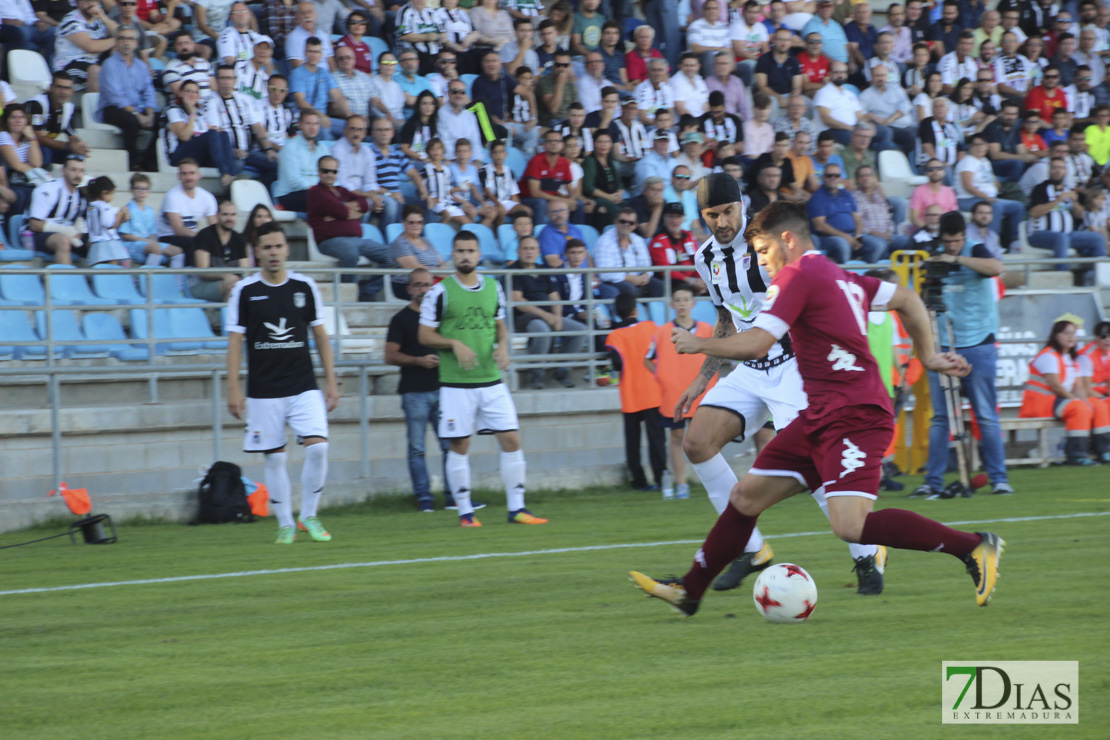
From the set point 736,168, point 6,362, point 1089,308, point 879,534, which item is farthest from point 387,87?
point 879,534

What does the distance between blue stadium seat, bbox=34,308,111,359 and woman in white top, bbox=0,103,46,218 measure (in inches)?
55.7

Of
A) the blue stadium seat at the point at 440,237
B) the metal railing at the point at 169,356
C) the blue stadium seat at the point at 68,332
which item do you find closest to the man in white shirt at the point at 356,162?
the blue stadium seat at the point at 440,237

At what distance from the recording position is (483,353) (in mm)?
11000

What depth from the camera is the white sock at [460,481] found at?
10906 mm

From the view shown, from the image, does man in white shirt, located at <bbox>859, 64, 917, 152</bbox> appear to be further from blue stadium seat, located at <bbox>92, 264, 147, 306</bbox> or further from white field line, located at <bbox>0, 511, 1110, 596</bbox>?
blue stadium seat, located at <bbox>92, 264, 147, 306</bbox>

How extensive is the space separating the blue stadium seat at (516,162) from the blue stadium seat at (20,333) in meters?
6.65

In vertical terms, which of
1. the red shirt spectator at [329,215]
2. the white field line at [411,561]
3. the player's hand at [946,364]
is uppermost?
the red shirt spectator at [329,215]

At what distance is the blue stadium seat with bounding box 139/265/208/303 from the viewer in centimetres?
1291

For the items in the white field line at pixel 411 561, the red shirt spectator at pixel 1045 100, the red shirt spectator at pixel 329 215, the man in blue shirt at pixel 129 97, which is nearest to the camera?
the white field line at pixel 411 561

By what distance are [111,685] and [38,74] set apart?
458 inches

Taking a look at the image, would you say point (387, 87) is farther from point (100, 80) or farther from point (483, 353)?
point (483, 353)

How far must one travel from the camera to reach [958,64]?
22.0 metres

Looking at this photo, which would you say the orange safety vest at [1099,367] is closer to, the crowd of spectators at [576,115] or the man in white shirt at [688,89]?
the crowd of spectators at [576,115]

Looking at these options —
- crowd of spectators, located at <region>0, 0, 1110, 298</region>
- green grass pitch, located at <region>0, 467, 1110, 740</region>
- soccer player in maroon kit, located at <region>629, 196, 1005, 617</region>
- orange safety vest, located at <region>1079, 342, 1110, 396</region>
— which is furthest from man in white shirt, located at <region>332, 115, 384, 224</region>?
soccer player in maroon kit, located at <region>629, 196, 1005, 617</region>
